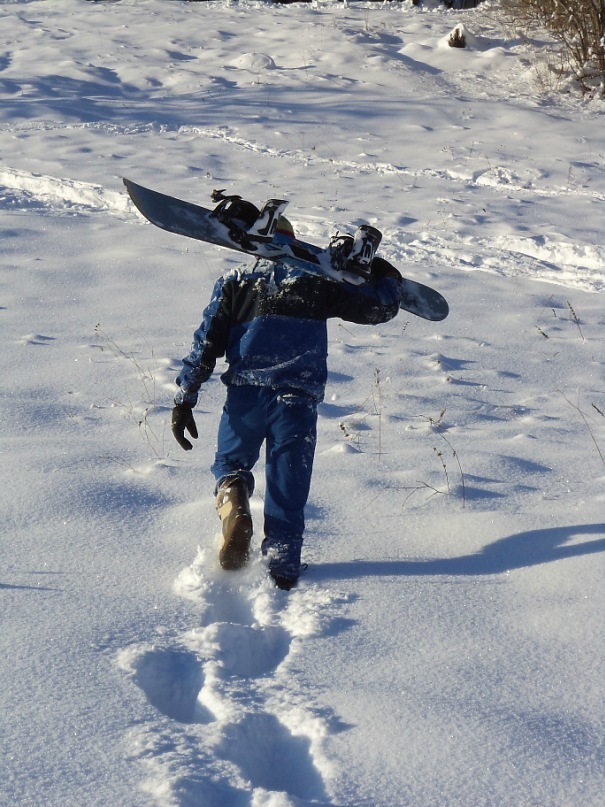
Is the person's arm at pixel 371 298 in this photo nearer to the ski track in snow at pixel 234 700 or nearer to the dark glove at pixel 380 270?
the dark glove at pixel 380 270

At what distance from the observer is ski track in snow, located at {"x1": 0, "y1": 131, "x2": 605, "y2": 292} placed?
788cm

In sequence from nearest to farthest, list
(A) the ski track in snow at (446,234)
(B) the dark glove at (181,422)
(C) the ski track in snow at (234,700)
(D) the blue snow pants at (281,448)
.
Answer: (C) the ski track in snow at (234,700), (D) the blue snow pants at (281,448), (B) the dark glove at (181,422), (A) the ski track in snow at (446,234)

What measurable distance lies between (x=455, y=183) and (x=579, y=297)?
3.40 meters

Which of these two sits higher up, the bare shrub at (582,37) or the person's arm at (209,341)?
the bare shrub at (582,37)

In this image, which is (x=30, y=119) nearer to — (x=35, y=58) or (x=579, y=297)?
(x=35, y=58)

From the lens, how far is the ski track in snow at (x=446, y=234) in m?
7.88

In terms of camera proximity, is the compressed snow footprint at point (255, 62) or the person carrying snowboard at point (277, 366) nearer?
the person carrying snowboard at point (277, 366)

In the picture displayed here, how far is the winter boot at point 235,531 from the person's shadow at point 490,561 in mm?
351

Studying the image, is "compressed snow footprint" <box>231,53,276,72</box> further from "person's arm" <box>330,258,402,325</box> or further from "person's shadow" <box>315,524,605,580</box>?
"person's shadow" <box>315,524,605,580</box>

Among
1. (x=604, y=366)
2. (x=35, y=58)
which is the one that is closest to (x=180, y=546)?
(x=604, y=366)

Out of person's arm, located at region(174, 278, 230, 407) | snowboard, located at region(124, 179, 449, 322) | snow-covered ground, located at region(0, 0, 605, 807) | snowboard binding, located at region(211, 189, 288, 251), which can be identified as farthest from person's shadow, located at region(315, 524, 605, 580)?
snowboard binding, located at region(211, 189, 288, 251)

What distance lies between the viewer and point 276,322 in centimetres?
346

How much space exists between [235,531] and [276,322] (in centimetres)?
82

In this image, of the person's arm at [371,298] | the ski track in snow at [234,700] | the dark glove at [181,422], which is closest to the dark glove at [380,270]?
the person's arm at [371,298]
